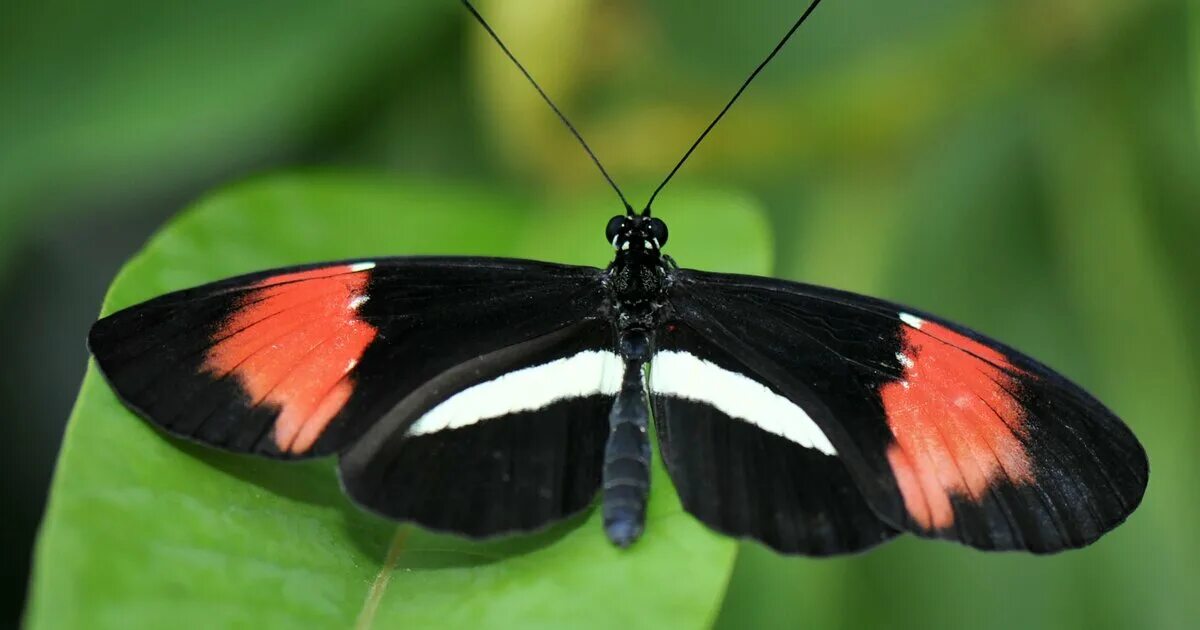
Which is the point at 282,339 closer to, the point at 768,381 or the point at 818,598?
the point at 768,381

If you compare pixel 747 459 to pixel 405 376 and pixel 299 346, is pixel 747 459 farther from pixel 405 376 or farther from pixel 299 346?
pixel 299 346

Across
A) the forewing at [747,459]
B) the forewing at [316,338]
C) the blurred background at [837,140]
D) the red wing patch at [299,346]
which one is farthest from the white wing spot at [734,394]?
the blurred background at [837,140]

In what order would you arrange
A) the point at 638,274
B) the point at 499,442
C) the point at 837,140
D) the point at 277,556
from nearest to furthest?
the point at 277,556
the point at 499,442
the point at 638,274
the point at 837,140

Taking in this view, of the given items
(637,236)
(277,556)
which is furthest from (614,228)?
(277,556)

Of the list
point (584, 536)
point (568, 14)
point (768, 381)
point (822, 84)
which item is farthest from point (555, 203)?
point (584, 536)

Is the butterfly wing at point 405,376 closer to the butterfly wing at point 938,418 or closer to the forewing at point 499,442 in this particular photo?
the forewing at point 499,442

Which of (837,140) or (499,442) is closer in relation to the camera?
(499,442)

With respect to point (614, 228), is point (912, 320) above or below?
below
